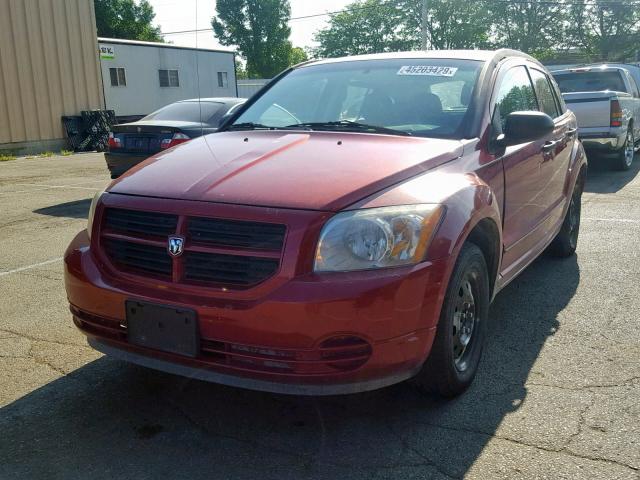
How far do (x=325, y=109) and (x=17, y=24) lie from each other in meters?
18.0

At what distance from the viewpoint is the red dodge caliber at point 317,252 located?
8.43 feet

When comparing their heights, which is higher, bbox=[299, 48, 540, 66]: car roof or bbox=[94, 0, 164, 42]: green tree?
bbox=[94, 0, 164, 42]: green tree

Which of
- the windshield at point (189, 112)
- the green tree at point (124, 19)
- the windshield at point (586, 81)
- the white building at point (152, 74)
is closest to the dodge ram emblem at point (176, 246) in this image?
the windshield at point (189, 112)

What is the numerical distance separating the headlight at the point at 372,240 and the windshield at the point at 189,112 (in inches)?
272

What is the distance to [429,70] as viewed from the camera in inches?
157

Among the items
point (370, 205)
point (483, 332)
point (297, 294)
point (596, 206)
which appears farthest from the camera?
point (596, 206)

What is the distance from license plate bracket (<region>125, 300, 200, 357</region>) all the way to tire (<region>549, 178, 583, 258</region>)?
3872 mm

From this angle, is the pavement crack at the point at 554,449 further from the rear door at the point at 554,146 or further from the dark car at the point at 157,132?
the dark car at the point at 157,132

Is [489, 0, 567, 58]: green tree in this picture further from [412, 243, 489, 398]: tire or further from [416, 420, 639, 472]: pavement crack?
[416, 420, 639, 472]: pavement crack

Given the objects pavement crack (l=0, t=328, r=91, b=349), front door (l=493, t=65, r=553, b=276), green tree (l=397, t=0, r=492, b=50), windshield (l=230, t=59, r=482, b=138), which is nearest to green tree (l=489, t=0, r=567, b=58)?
green tree (l=397, t=0, r=492, b=50)

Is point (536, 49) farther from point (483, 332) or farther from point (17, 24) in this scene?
point (483, 332)

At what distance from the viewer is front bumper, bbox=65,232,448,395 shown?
8.26ft

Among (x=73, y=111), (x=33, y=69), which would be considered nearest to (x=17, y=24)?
(x=33, y=69)

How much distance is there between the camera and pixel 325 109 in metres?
4.06
